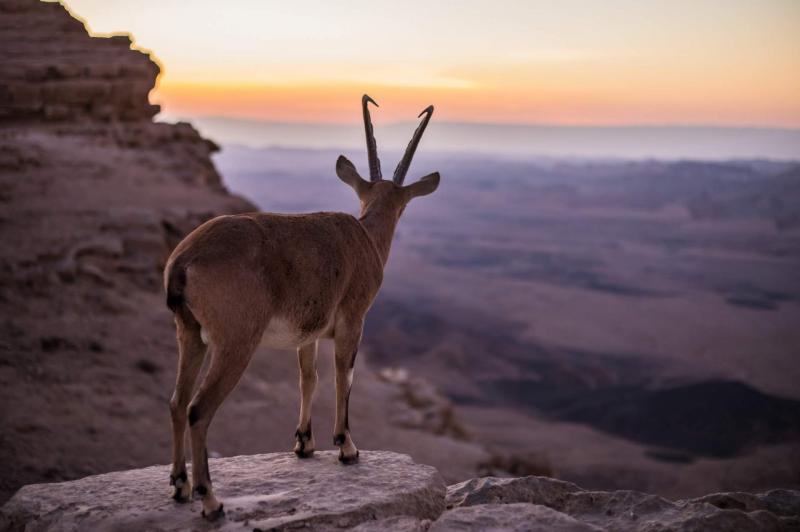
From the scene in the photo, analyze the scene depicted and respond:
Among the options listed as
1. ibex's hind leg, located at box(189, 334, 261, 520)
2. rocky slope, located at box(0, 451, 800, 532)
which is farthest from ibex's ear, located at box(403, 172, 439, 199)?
ibex's hind leg, located at box(189, 334, 261, 520)

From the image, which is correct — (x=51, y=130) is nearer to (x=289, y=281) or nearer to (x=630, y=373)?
(x=289, y=281)

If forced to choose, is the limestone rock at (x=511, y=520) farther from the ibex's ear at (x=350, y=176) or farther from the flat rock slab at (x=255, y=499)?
the ibex's ear at (x=350, y=176)

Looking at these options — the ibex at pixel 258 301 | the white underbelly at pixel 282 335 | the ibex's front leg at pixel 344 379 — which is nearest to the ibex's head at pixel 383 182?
the ibex at pixel 258 301

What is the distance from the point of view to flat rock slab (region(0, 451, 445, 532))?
566cm

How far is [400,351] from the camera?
45250 millimetres

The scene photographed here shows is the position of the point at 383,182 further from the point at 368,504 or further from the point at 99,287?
the point at 99,287

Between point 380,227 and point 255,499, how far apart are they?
9.91 ft

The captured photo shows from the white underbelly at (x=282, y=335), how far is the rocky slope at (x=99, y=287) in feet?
26.6

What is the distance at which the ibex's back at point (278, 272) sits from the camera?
17.9ft

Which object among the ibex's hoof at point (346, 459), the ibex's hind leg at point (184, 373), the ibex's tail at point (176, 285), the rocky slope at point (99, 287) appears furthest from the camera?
the rocky slope at point (99, 287)

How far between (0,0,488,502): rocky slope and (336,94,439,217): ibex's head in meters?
8.01

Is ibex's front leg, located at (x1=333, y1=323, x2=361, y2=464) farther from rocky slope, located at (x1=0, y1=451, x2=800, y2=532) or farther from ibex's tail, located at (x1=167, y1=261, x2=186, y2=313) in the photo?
ibex's tail, located at (x1=167, y1=261, x2=186, y2=313)

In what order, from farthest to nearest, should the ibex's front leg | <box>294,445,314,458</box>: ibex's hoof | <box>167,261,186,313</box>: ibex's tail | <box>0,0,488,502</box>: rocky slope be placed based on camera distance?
<box>0,0,488,502</box>: rocky slope
<box>294,445,314,458</box>: ibex's hoof
the ibex's front leg
<box>167,261,186,313</box>: ibex's tail

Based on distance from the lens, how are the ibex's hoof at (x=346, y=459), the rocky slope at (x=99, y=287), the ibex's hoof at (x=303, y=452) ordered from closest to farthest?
the ibex's hoof at (x=346, y=459) → the ibex's hoof at (x=303, y=452) → the rocky slope at (x=99, y=287)
